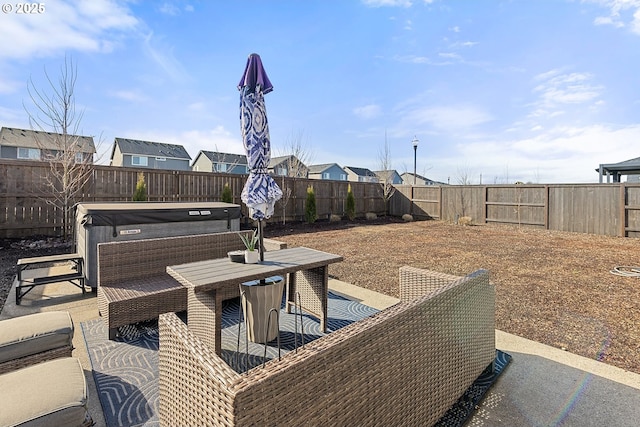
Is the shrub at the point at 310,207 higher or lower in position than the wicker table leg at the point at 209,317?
higher

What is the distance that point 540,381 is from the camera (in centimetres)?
212

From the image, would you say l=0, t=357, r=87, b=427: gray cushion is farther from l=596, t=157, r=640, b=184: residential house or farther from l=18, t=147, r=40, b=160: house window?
l=18, t=147, r=40, b=160: house window

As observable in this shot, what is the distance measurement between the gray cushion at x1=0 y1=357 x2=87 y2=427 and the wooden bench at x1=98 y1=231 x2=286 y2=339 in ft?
4.03

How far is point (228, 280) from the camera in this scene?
219 centimetres

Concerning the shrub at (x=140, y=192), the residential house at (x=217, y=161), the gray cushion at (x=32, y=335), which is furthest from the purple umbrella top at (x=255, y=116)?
the residential house at (x=217, y=161)

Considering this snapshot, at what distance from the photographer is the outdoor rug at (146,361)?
5.92 ft

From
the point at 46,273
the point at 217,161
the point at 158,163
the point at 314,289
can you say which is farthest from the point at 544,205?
the point at 158,163

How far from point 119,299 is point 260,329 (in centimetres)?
128

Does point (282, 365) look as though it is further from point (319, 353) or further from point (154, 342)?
point (154, 342)

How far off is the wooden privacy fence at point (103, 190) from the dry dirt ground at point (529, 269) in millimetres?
616

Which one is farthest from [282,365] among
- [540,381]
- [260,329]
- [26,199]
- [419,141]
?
[419,141]

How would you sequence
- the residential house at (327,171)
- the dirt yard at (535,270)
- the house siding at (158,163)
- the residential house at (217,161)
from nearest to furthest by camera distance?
1. the dirt yard at (535,270)
2. the house siding at (158,163)
3. the residential house at (217,161)
4. the residential house at (327,171)

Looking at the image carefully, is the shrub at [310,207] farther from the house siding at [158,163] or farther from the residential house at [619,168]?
the house siding at [158,163]

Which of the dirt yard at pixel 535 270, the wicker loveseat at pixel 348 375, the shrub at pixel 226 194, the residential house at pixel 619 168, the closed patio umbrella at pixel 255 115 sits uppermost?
the residential house at pixel 619 168
